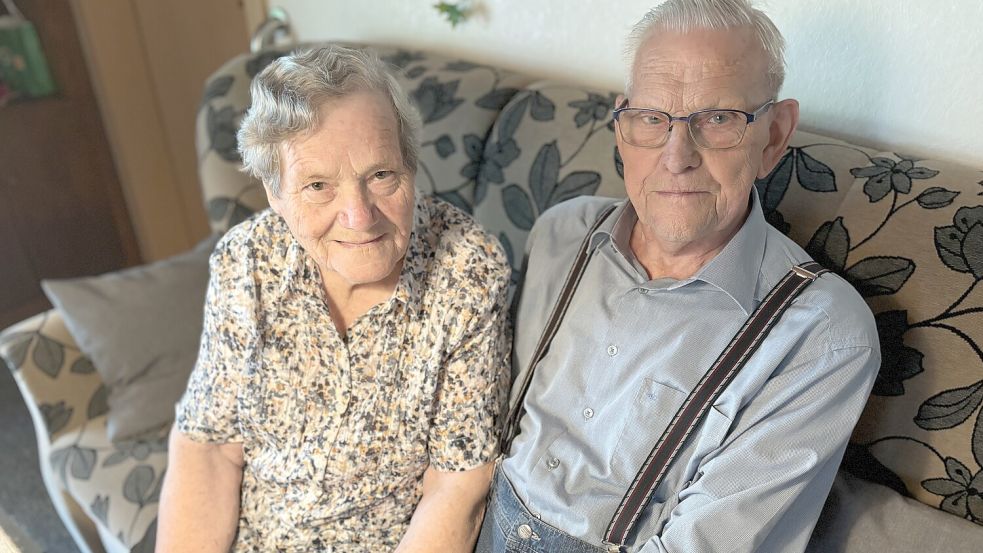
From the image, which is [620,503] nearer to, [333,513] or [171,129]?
[333,513]

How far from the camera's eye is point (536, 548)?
43.3 inches

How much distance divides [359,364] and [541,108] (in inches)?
27.2

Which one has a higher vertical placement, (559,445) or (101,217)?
(559,445)

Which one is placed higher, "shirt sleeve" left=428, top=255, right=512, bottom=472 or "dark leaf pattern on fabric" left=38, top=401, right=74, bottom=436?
"shirt sleeve" left=428, top=255, right=512, bottom=472

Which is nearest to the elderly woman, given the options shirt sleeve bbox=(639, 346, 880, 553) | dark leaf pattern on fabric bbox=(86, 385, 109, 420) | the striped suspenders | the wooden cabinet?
the striped suspenders

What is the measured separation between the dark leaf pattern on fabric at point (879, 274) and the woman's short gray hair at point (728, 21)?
0.29m

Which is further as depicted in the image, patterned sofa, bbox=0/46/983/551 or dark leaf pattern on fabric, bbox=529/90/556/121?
dark leaf pattern on fabric, bbox=529/90/556/121

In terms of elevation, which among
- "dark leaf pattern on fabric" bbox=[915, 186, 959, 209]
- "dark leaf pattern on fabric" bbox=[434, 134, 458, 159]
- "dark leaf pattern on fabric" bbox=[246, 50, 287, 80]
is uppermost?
"dark leaf pattern on fabric" bbox=[915, 186, 959, 209]

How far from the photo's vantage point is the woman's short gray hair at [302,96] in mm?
964

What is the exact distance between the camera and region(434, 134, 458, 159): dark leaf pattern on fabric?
158 cm

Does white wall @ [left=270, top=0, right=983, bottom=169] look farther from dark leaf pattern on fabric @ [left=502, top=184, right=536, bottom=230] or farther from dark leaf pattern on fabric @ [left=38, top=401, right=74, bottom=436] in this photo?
dark leaf pattern on fabric @ [left=38, top=401, right=74, bottom=436]

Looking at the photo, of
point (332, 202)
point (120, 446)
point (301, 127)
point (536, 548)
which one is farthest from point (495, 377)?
point (120, 446)

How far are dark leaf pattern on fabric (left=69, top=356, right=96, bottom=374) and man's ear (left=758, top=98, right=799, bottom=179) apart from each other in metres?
1.58

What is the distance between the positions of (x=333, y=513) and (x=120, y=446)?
0.76 metres
